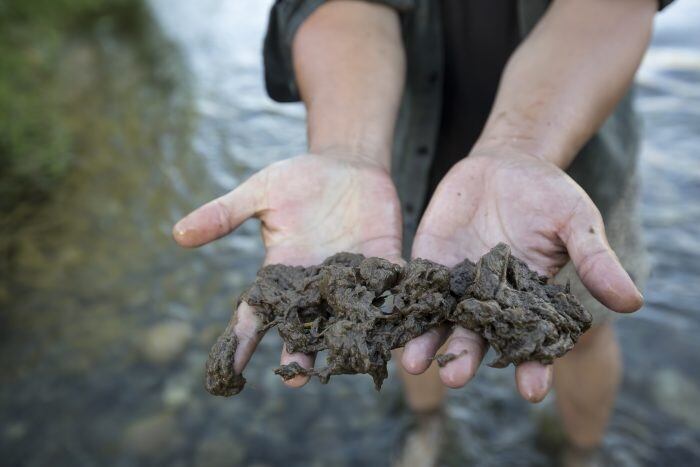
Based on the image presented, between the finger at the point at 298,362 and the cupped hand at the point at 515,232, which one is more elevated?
the cupped hand at the point at 515,232

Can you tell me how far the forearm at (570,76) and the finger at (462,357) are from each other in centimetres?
67

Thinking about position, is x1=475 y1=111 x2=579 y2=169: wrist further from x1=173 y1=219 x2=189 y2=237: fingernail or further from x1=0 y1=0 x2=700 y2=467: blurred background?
x1=0 y1=0 x2=700 y2=467: blurred background

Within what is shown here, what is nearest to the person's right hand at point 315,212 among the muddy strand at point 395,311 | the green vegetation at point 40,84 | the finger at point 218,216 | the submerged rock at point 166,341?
the finger at point 218,216

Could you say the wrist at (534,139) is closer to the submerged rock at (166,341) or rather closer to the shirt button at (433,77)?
the shirt button at (433,77)

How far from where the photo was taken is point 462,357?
1730mm

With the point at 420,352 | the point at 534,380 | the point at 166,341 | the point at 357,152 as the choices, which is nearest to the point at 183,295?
the point at 166,341

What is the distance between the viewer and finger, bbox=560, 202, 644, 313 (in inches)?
66.2

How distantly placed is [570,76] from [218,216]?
4.18 feet

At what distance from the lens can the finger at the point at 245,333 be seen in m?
1.92

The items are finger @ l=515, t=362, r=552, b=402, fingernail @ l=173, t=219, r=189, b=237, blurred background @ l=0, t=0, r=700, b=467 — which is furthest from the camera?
blurred background @ l=0, t=0, r=700, b=467

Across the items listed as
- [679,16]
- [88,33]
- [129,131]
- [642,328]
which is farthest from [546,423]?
[88,33]

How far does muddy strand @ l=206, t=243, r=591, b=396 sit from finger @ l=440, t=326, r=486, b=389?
0.03 m

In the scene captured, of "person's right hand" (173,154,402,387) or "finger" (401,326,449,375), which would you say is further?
"person's right hand" (173,154,402,387)

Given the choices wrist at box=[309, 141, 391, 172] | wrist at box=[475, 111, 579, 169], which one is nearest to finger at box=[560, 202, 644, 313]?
wrist at box=[475, 111, 579, 169]
